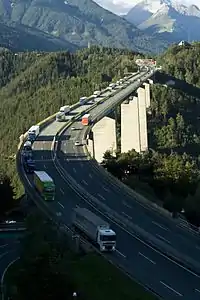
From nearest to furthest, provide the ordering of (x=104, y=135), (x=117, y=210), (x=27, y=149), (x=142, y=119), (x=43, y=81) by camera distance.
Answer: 1. (x=117, y=210)
2. (x=27, y=149)
3. (x=104, y=135)
4. (x=142, y=119)
5. (x=43, y=81)

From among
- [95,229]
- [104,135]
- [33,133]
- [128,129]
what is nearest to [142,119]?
[128,129]

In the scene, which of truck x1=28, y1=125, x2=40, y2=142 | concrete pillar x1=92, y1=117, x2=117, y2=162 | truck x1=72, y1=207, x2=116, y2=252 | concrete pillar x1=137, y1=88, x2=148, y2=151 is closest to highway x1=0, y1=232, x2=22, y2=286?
truck x1=72, y1=207, x2=116, y2=252

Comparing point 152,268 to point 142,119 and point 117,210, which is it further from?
point 142,119

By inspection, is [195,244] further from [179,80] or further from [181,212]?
[179,80]

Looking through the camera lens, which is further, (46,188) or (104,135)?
(104,135)

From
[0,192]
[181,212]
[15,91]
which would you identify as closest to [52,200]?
[0,192]

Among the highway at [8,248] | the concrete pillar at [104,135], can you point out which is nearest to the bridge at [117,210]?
the concrete pillar at [104,135]

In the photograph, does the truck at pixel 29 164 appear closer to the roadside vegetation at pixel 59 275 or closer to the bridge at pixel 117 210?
the bridge at pixel 117 210
